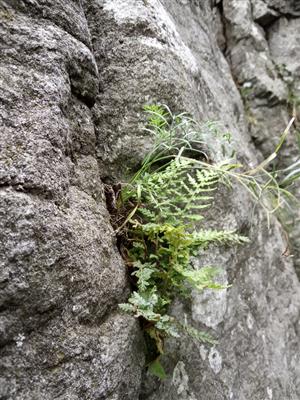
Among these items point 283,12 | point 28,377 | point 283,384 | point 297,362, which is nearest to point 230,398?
point 283,384

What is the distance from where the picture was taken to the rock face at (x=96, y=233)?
92 centimetres

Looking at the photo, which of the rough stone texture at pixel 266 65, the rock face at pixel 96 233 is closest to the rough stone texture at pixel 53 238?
the rock face at pixel 96 233

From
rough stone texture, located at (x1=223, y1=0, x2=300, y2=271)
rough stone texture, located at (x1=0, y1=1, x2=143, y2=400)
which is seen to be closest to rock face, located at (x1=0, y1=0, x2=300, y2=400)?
rough stone texture, located at (x1=0, y1=1, x2=143, y2=400)

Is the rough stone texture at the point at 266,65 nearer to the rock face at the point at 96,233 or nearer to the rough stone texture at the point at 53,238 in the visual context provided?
the rock face at the point at 96,233

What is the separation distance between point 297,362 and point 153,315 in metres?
1.25

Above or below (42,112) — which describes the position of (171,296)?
below

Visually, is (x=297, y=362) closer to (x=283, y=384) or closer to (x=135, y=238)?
(x=283, y=384)

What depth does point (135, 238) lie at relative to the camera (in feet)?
4.36

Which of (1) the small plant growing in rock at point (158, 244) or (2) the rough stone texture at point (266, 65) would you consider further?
(2) the rough stone texture at point (266, 65)

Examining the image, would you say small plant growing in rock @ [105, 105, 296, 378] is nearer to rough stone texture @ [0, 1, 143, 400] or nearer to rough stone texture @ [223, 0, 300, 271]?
rough stone texture @ [0, 1, 143, 400]

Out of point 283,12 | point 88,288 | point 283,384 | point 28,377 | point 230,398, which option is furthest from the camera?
point 283,12

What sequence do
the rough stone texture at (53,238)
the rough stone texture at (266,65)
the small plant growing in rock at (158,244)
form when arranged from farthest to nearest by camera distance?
the rough stone texture at (266,65) → the small plant growing in rock at (158,244) → the rough stone texture at (53,238)

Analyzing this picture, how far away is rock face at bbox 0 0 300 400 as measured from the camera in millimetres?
916

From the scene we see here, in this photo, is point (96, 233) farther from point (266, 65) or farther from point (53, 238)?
point (266, 65)
